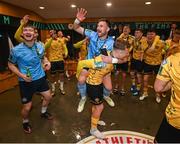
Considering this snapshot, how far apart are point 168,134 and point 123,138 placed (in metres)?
1.58

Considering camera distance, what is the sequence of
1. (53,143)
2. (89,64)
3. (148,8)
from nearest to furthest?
(89,64) → (53,143) → (148,8)

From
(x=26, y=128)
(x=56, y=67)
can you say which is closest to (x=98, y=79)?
(x=26, y=128)

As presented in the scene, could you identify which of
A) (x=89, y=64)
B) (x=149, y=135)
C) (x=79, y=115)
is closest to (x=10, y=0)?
(x=79, y=115)

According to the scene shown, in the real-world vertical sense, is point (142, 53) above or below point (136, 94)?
above

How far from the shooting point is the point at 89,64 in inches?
104

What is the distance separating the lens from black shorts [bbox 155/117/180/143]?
66.9 inches

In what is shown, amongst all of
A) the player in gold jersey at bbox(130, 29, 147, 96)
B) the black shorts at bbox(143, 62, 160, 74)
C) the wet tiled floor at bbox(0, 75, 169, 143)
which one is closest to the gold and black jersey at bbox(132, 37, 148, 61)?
the player in gold jersey at bbox(130, 29, 147, 96)

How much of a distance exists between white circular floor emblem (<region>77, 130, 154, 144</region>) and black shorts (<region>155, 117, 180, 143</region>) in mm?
1399

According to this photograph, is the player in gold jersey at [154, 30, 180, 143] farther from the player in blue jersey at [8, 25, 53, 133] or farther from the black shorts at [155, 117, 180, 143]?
the player in blue jersey at [8, 25, 53, 133]

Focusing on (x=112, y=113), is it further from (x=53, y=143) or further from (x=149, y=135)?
(x=53, y=143)

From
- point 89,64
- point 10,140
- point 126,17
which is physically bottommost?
point 10,140

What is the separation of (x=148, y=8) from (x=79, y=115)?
5562 mm

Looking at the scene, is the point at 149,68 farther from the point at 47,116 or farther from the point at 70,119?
the point at 47,116

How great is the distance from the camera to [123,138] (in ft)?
10.5
